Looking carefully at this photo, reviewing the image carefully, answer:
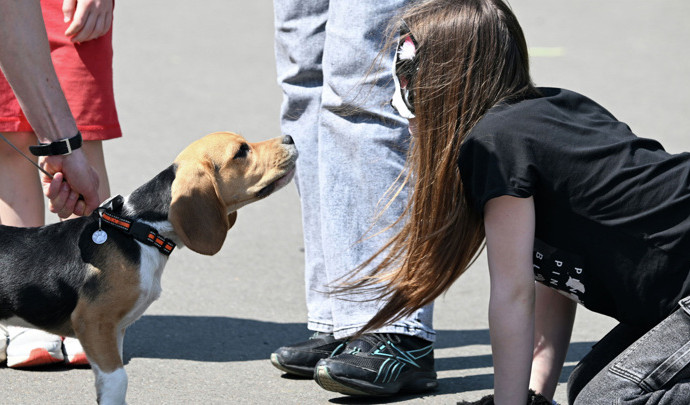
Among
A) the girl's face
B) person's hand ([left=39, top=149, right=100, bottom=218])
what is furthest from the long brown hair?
person's hand ([left=39, top=149, right=100, bottom=218])

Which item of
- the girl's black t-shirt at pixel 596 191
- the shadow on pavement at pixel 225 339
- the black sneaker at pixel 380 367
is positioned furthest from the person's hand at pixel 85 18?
the girl's black t-shirt at pixel 596 191

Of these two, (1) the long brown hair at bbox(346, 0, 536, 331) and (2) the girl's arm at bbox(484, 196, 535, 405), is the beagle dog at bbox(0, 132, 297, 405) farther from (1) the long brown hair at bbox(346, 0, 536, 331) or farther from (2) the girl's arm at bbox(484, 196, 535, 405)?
(2) the girl's arm at bbox(484, 196, 535, 405)

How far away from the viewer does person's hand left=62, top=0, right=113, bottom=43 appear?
368 cm

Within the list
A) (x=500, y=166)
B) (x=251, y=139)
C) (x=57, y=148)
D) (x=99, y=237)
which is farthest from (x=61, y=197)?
(x=251, y=139)

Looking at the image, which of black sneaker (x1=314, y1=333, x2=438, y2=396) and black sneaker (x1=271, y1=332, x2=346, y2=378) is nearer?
black sneaker (x1=314, y1=333, x2=438, y2=396)

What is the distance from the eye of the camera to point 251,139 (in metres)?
6.95


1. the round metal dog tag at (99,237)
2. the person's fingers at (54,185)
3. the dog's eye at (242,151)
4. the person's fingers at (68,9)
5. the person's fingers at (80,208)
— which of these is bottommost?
the person's fingers at (80,208)

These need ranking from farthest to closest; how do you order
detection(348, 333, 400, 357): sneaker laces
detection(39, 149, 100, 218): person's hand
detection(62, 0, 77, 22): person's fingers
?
1. detection(62, 0, 77, 22): person's fingers
2. detection(348, 333, 400, 357): sneaker laces
3. detection(39, 149, 100, 218): person's hand

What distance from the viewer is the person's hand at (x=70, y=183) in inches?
128

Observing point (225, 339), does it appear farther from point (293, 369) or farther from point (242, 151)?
point (242, 151)

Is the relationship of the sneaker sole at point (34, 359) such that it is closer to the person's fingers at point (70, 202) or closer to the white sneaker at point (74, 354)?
the white sneaker at point (74, 354)

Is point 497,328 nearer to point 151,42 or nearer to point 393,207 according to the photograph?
point 393,207

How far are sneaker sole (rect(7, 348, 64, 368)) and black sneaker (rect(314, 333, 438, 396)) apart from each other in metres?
1.09

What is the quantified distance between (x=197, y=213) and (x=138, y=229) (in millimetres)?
204
